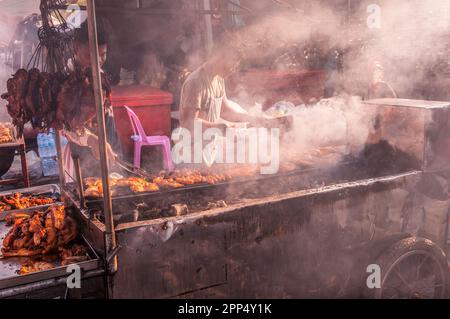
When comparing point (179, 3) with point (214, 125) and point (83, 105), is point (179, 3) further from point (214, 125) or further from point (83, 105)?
point (83, 105)

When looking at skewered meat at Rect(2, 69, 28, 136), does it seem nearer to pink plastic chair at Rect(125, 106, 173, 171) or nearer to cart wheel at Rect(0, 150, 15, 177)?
pink plastic chair at Rect(125, 106, 173, 171)

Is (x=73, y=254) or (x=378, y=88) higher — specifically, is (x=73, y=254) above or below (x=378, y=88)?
below

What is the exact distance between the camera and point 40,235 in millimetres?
3205

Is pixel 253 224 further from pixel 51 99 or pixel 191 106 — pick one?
pixel 191 106

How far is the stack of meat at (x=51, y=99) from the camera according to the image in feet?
10.3

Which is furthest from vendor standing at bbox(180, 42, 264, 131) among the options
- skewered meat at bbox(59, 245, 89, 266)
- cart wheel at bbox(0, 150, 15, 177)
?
cart wheel at bbox(0, 150, 15, 177)

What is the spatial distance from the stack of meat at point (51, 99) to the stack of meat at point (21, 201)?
61.8 inches

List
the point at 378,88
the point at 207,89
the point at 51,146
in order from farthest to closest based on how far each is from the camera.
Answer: the point at 51,146, the point at 378,88, the point at 207,89

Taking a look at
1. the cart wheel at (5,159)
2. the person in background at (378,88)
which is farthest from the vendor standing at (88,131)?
the person in background at (378,88)

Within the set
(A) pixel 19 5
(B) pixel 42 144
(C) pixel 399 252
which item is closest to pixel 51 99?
(C) pixel 399 252

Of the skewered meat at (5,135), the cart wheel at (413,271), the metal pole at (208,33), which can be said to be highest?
the metal pole at (208,33)

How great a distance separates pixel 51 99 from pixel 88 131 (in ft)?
4.81

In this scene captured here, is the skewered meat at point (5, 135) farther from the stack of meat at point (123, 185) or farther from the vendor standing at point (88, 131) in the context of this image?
the stack of meat at point (123, 185)

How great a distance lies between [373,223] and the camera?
3924 millimetres
